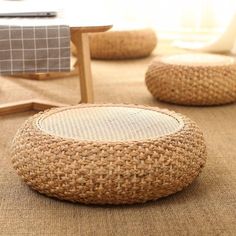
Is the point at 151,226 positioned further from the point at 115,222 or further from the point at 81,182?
the point at 81,182

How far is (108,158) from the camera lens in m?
1.52

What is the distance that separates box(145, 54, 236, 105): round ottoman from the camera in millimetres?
2650

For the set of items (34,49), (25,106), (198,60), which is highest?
(34,49)

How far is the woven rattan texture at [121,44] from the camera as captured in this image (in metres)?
3.92

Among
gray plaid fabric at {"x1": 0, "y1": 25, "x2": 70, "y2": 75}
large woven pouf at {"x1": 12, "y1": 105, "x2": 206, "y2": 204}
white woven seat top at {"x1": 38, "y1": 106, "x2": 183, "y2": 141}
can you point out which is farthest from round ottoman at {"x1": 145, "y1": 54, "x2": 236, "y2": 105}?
large woven pouf at {"x1": 12, "y1": 105, "x2": 206, "y2": 204}

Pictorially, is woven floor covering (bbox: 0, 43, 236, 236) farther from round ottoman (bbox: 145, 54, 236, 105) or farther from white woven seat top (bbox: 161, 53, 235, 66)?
white woven seat top (bbox: 161, 53, 235, 66)

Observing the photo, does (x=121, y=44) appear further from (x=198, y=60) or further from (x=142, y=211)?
(x=142, y=211)

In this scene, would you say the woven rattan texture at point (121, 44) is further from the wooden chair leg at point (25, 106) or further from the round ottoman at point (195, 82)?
the wooden chair leg at point (25, 106)

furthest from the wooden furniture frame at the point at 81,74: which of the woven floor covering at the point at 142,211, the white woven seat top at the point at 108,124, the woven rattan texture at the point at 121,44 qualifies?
the woven rattan texture at the point at 121,44

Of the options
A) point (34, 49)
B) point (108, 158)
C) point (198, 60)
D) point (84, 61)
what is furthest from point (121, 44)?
point (108, 158)

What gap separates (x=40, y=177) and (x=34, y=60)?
0.77 meters

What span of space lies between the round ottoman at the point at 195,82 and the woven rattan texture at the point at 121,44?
1.20 metres

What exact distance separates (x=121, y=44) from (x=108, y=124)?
2.28 m

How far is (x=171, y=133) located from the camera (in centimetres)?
164
